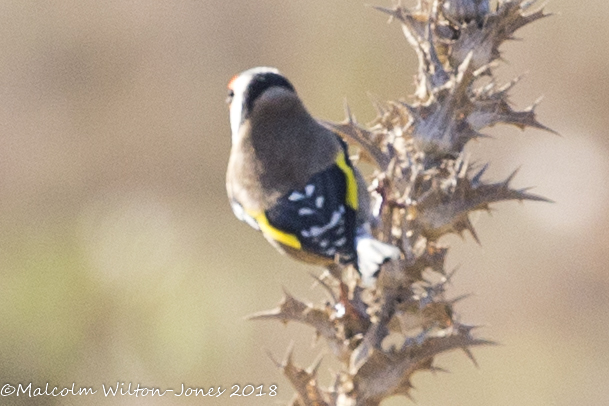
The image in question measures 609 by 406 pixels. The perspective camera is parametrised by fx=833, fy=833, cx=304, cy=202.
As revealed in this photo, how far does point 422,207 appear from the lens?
208 cm

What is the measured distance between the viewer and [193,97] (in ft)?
20.7

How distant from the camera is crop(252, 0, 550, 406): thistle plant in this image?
6.48ft

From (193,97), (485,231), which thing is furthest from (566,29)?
(193,97)

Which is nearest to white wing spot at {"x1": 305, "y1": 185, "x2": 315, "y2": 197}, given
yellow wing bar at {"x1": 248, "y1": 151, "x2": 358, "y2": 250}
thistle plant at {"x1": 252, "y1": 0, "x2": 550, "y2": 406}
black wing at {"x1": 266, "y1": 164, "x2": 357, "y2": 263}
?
black wing at {"x1": 266, "y1": 164, "x2": 357, "y2": 263}

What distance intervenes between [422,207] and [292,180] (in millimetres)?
1217

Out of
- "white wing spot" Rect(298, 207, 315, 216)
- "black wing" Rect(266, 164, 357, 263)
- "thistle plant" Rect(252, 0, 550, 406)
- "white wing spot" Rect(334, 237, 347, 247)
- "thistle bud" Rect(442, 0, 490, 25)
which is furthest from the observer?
"white wing spot" Rect(298, 207, 315, 216)

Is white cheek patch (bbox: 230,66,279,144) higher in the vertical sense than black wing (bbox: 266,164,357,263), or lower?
higher

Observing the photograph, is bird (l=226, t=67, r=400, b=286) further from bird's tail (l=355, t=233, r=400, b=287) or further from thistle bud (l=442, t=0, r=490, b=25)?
thistle bud (l=442, t=0, r=490, b=25)

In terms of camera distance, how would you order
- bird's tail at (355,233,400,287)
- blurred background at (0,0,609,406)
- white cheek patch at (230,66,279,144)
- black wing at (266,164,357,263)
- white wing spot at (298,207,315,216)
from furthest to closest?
blurred background at (0,0,609,406) → white cheek patch at (230,66,279,144) → white wing spot at (298,207,315,216) → black wing at (266,164,357,263) → bird's tail at (355,233,400,287)

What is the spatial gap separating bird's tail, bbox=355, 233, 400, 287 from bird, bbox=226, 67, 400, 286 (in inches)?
8.9

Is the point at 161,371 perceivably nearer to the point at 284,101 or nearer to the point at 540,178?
the point at 284,101

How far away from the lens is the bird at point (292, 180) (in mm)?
3004

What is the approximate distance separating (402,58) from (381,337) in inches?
165

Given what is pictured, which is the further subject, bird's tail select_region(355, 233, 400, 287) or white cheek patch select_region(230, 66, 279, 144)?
white cheek patch select_region(230, 66, 279, 144)
